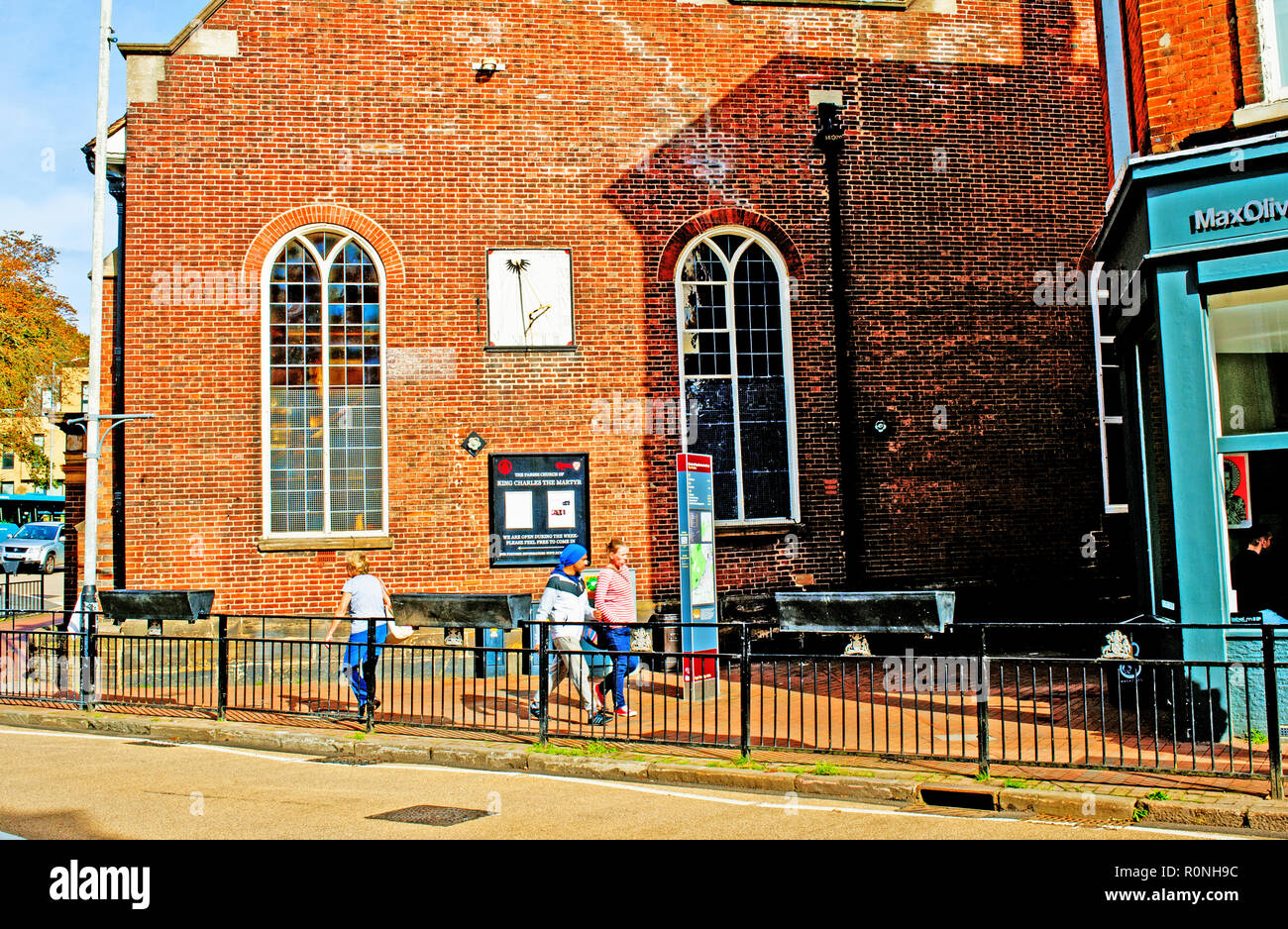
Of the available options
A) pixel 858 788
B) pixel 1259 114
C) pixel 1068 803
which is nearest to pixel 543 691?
pixel 858 788

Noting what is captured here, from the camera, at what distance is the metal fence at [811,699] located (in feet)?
27.2

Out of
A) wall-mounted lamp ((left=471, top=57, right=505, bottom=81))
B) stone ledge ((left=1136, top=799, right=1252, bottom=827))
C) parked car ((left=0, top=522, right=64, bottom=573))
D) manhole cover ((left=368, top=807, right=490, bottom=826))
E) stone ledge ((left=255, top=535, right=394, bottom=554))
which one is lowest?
stone ledge ((left=1136, top=799, right=1252, bottom=827))

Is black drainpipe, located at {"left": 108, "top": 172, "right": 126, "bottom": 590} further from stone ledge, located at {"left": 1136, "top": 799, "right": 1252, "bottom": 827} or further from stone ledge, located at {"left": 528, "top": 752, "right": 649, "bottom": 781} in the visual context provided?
stone ledge, located at {"left": 1136, "top": 799, "right": 1252, "bottom": 827}

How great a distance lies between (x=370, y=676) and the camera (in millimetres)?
10773

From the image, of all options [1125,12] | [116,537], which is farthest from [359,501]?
[1125,12]

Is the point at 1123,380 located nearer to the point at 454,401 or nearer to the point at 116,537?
the point at 454,401

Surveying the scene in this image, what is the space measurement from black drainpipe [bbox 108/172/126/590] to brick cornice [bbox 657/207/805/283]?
7506 mm

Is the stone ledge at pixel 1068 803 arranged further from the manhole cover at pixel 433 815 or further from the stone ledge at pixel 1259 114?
the stone ledge at pixel 1259 114

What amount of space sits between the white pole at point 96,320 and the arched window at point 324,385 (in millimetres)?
2296

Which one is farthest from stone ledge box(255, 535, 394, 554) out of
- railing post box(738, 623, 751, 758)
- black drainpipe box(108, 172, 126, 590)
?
railing post box(738, 623, 751, 758)

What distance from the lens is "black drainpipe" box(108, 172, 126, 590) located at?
14938 mm

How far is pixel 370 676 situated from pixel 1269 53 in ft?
33.1

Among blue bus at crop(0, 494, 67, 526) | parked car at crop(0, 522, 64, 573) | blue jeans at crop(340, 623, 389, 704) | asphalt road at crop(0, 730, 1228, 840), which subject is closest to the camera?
asphalt road at crop(0, 730, 1228, 840)
